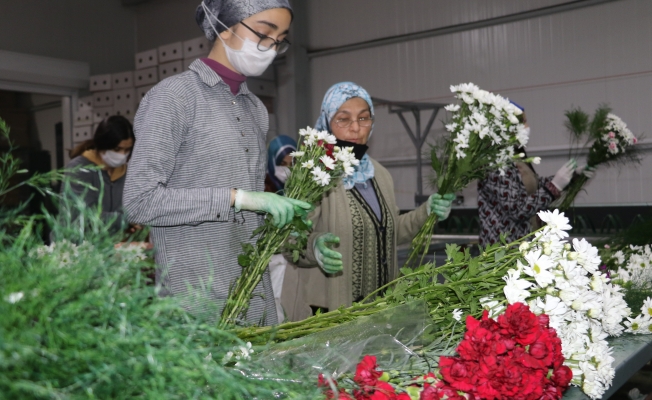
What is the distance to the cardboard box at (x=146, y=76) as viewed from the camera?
7207 millimetres

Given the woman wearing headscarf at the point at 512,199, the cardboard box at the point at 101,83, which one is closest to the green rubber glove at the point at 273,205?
the woman wearing headscarf at the point at 512,199

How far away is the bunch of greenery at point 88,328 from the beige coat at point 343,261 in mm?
1266

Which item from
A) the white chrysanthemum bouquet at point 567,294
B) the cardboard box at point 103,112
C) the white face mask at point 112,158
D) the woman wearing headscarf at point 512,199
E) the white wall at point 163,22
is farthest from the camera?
the white wall at point 163,22

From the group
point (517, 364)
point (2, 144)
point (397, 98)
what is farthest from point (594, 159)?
point (2, 144)

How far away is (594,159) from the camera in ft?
11.3

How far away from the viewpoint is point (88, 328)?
0.56 meters

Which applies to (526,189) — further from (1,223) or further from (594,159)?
(1,223)

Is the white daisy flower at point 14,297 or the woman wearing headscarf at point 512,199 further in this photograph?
the woman wearing headscarf at point 512,199

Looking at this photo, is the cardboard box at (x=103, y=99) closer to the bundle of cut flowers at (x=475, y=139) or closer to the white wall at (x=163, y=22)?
the white wall at (x=163, y=22)

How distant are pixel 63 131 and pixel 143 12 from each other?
2589 mm

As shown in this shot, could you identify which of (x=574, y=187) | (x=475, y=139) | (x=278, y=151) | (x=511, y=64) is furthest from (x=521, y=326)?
(x=511, y=64)

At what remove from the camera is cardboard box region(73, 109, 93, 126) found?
7.22 meters

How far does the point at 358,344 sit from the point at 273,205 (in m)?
0.51

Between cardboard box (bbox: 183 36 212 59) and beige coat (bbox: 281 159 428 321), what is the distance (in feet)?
16.3
